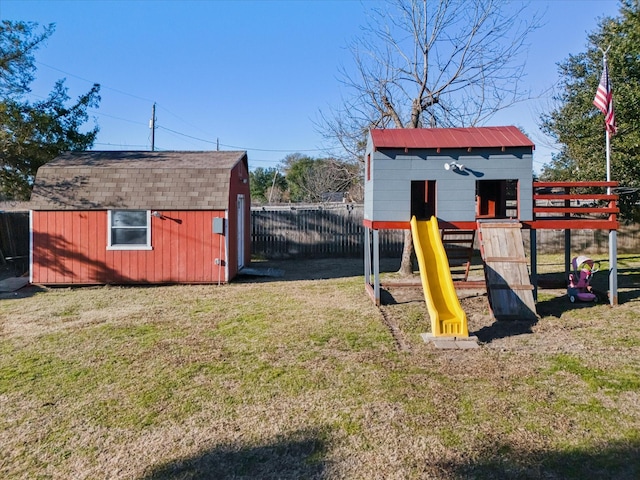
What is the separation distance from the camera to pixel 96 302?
28.9 feet

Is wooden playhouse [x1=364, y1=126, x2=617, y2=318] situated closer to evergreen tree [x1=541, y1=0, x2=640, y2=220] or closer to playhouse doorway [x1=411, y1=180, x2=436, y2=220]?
playhouse doorway [x1=411, y1=180, x2=436, y2=220]

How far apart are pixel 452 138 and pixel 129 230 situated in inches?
297

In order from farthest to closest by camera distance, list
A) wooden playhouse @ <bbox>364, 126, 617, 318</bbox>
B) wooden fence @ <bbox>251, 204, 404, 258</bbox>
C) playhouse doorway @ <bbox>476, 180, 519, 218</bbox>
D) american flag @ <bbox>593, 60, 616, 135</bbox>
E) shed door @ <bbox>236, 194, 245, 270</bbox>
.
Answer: wooden fence @ <bbox>251, 204, 404, 258</bbox>
shed door @ <bbox>236, 194, 245, 270</bbox>
playhouse doorway @ <bbox>476, 180, 519, 218</bbox>
american flag @ <bbox>593, 60, 616, 135</bbox>
wooden playhouse @ <bbox>364, 126, 617, 318</bbox>

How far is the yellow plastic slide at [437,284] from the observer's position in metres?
5.94

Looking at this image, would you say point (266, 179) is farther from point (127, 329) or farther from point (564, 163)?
point (127, 329)

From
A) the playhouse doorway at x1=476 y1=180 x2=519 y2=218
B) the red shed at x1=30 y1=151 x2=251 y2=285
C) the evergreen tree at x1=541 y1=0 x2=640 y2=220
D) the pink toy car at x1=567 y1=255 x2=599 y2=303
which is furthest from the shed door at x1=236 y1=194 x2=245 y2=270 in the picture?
the evergreen tree at x1=541 y1=0 x2=640 y2=220

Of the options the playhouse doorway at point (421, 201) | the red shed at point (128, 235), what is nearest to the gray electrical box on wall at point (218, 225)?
the red shed at point (128, 235)

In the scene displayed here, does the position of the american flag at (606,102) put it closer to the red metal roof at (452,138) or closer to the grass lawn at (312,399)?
A: the red metal roof at (452,138)

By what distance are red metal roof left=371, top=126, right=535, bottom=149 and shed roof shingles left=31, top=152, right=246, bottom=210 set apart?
4.22m

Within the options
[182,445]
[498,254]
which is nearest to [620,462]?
[182,445]

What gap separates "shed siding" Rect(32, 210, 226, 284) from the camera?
1073cm

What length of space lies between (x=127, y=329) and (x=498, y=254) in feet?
19.4

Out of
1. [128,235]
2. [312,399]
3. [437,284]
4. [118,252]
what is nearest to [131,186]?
[128,235]

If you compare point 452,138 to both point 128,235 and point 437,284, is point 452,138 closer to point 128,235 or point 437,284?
point 437,284
